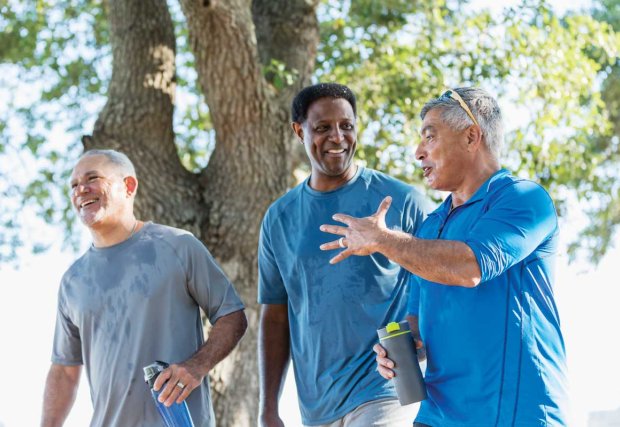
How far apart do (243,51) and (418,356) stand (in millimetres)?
4421

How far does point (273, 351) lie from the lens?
4332mm

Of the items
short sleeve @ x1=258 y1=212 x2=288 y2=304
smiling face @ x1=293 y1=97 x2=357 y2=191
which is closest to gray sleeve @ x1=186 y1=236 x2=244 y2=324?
short sleeve @ x1=258 y1=212 x2=288 y2=304

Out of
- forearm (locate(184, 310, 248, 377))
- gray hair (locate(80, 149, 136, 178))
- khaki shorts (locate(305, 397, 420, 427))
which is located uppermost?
gray hair (locate(80, 149, 136, 178))

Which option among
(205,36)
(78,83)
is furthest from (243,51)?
(78,83)

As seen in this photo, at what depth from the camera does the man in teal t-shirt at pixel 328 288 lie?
3932mm

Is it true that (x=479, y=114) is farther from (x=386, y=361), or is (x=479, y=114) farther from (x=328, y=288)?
(x=328, y=288)

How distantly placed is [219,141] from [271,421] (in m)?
3.67

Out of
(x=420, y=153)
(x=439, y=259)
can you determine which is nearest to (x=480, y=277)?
(x=439, y=259)

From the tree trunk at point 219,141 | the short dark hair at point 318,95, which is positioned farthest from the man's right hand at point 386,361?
the tree trunk at point 219,141

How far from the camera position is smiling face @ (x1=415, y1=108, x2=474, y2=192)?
3.22 metres

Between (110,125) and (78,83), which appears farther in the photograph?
(78,83)

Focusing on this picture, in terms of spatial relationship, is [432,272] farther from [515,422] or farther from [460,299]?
[515,422]

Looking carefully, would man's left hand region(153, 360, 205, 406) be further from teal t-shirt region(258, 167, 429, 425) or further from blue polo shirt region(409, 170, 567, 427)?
blue polo shirt region(409, 170, 567, 427)

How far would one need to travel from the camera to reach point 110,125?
23.9 feet
